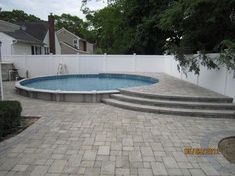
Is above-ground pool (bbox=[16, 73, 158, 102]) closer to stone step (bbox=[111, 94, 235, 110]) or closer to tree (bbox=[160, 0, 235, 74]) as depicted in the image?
stone step (bbox=[111, 94, 235, 110])

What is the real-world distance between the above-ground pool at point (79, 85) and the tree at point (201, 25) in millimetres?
2803


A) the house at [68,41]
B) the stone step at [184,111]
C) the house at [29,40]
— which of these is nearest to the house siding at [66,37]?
the house at [68,41]

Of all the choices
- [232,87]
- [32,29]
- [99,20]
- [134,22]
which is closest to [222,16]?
[232,87]

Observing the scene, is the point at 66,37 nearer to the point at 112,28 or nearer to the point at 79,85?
the point at 112,28

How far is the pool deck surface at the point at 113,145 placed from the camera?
3191 mm

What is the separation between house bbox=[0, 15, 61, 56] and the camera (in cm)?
1814

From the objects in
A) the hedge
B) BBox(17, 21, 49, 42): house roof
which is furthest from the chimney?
the hedge

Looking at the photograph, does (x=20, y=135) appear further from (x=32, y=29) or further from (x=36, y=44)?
(x=32, y=29)

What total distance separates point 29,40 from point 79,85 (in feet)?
39.1

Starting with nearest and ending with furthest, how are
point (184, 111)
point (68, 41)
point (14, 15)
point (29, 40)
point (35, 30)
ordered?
point (184, 111), point (29, 40), point (35, 30), point (68, 41), point (14, 15)

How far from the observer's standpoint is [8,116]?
443 centimetres

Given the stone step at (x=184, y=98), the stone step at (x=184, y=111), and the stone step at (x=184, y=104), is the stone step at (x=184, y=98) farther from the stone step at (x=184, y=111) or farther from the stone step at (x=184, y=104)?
the stone step at (x=184, y=111)

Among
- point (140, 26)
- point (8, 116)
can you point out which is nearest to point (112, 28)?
point (140, 26)
